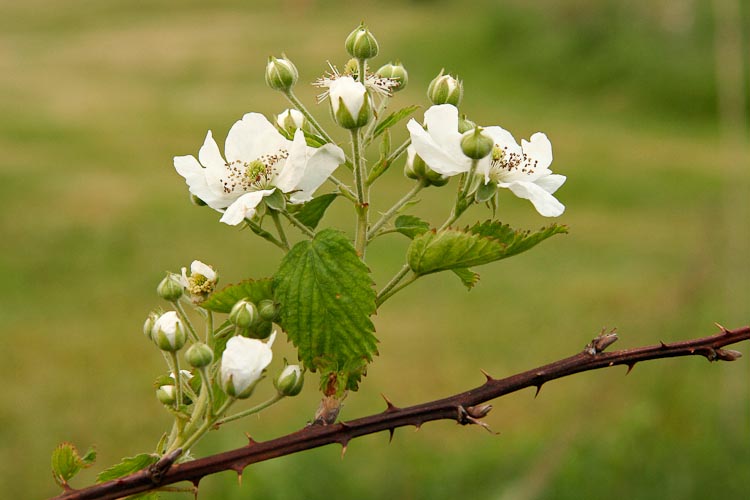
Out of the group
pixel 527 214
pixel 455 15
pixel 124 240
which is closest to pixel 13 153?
pixel 124 240

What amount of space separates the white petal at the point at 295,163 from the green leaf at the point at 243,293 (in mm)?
59

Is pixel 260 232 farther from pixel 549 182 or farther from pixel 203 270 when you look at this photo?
pixel 549 182

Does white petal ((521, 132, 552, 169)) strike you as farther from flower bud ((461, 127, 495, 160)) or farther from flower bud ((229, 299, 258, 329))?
flower bud ((229, 299, 258, 329))

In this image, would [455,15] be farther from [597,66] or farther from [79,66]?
[79,66]

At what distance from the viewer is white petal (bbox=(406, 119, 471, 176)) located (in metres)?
0.56

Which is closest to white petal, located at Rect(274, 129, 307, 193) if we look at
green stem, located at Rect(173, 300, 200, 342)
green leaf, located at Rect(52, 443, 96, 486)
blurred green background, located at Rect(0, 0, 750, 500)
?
green stem, located at Rect(173, 300, 200, 342)

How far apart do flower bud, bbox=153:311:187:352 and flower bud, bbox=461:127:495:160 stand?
0.21 metres

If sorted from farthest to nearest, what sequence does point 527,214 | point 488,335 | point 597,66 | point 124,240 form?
point 597,66 < point 527,214 < point 124,240 < point 488,335

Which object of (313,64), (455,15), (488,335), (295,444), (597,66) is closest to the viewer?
(295,444)

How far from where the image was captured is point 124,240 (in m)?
5.46

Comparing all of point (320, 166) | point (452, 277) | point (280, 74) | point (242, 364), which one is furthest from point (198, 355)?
point (452, 277)

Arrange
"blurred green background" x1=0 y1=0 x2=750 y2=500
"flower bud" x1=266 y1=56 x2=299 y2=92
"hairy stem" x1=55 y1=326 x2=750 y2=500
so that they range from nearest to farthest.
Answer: "hairy stem" x1=55 y1=326 x2=750 y2=500 → "flower bud" x1=266 y1=56 x2=299 y2=92 → "blurred green background" x1=0 y1=0 x2=750 y2=500

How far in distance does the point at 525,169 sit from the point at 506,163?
0.06 feet

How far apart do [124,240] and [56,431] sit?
2.06 meters
